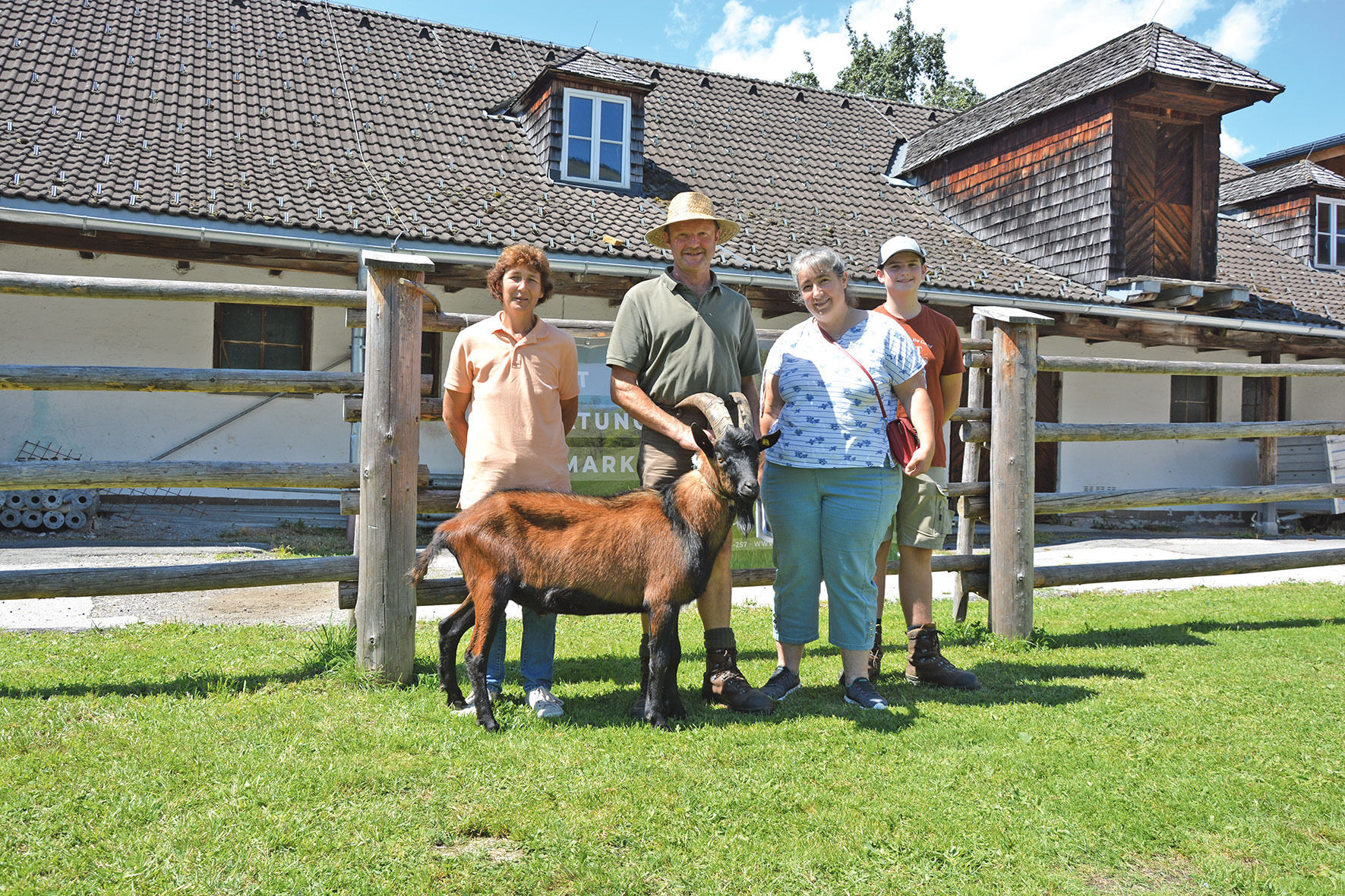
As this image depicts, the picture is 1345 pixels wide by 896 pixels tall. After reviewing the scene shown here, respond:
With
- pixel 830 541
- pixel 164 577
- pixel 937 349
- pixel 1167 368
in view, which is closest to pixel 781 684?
pixel 830 541

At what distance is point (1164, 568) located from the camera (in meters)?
6.24

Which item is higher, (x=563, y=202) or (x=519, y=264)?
(x=563, y=202)

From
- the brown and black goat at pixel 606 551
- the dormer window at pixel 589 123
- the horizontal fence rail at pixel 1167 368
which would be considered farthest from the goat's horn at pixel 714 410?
the dormer window at pixel 589 123

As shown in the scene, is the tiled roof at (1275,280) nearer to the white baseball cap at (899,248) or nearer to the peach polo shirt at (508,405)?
the white baseball cap at (899,248)

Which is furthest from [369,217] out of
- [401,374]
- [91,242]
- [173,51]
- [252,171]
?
[401,374]

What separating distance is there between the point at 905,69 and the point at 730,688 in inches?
1442

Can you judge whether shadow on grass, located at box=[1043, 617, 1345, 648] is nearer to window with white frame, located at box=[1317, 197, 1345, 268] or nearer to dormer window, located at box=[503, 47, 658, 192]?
dormer window, located at box=[503, 47, 658, 192]

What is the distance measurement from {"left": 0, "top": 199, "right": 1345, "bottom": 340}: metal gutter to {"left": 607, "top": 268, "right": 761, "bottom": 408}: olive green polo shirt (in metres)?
3.07

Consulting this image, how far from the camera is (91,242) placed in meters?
9.48

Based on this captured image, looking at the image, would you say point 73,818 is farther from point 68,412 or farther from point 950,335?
point 68,412

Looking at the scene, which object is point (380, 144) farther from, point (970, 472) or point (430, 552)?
point (430, 552)

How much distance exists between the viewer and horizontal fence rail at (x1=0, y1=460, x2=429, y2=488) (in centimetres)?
416

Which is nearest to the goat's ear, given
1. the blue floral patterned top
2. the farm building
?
the blue floral patterned top

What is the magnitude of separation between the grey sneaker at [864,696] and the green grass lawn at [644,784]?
79 millimetres
